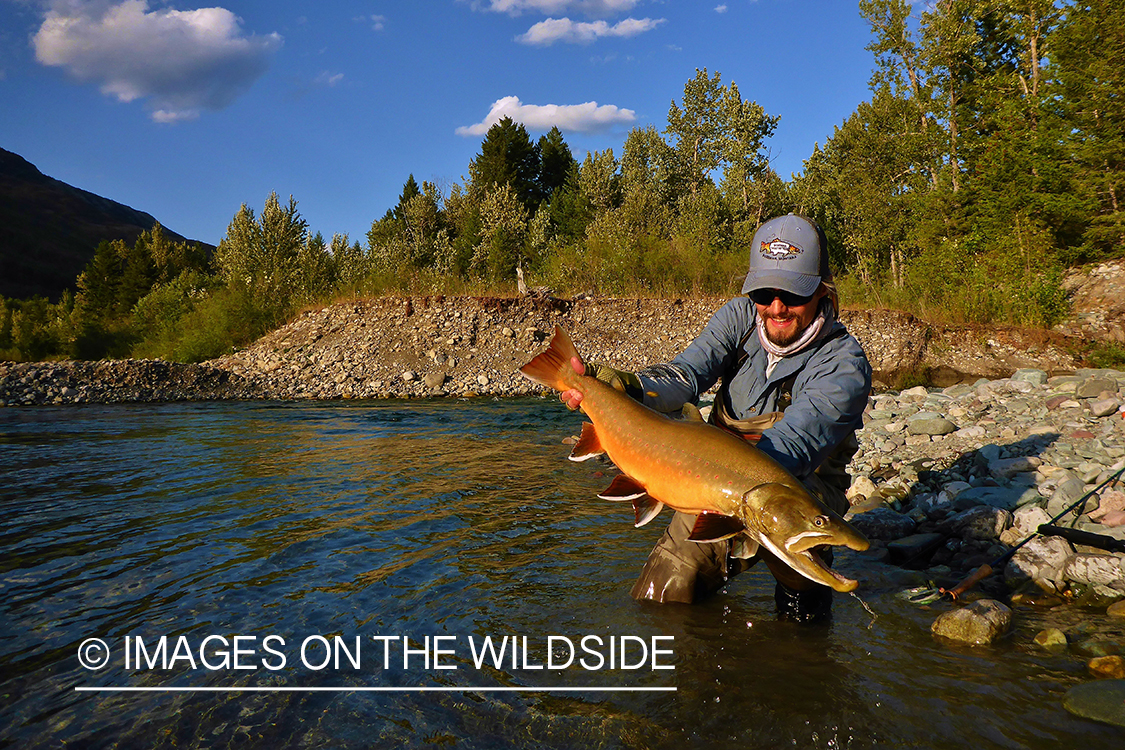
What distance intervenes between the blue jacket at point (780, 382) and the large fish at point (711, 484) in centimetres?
49

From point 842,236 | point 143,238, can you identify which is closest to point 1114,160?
point 842,236

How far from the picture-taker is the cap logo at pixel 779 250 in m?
3.41

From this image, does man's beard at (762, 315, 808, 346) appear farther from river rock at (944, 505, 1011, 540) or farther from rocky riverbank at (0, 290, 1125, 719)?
river rock at (944, 505, 1011, 540)

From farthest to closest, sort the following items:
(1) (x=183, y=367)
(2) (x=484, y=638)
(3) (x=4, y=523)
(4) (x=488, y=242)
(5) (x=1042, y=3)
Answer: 1. (4) (x=488, y=242)
2. (5) (x=1042, y=3)
3. (1) (x=183, y=367)
4. (3) (x=4, y=523)
5. (2) (x=484, y=638)

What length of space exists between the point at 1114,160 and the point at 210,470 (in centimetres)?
2966

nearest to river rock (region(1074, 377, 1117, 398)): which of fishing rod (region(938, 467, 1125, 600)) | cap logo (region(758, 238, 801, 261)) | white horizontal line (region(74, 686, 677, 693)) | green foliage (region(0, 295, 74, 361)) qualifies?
fishing rod (region(938, 467, 1125, 600))

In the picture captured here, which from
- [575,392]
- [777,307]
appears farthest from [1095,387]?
[575,392]

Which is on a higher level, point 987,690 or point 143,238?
point 143,238

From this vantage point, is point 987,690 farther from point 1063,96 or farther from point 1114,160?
point 1063,96

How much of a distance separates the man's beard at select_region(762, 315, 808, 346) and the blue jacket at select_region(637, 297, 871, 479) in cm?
10

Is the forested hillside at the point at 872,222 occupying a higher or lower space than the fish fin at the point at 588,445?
higher

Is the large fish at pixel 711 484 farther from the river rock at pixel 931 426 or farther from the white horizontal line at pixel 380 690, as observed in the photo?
the river rock at pixel 931 426

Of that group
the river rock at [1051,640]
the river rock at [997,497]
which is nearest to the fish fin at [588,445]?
the river rock at [1051,640]

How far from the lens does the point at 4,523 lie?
632cm
